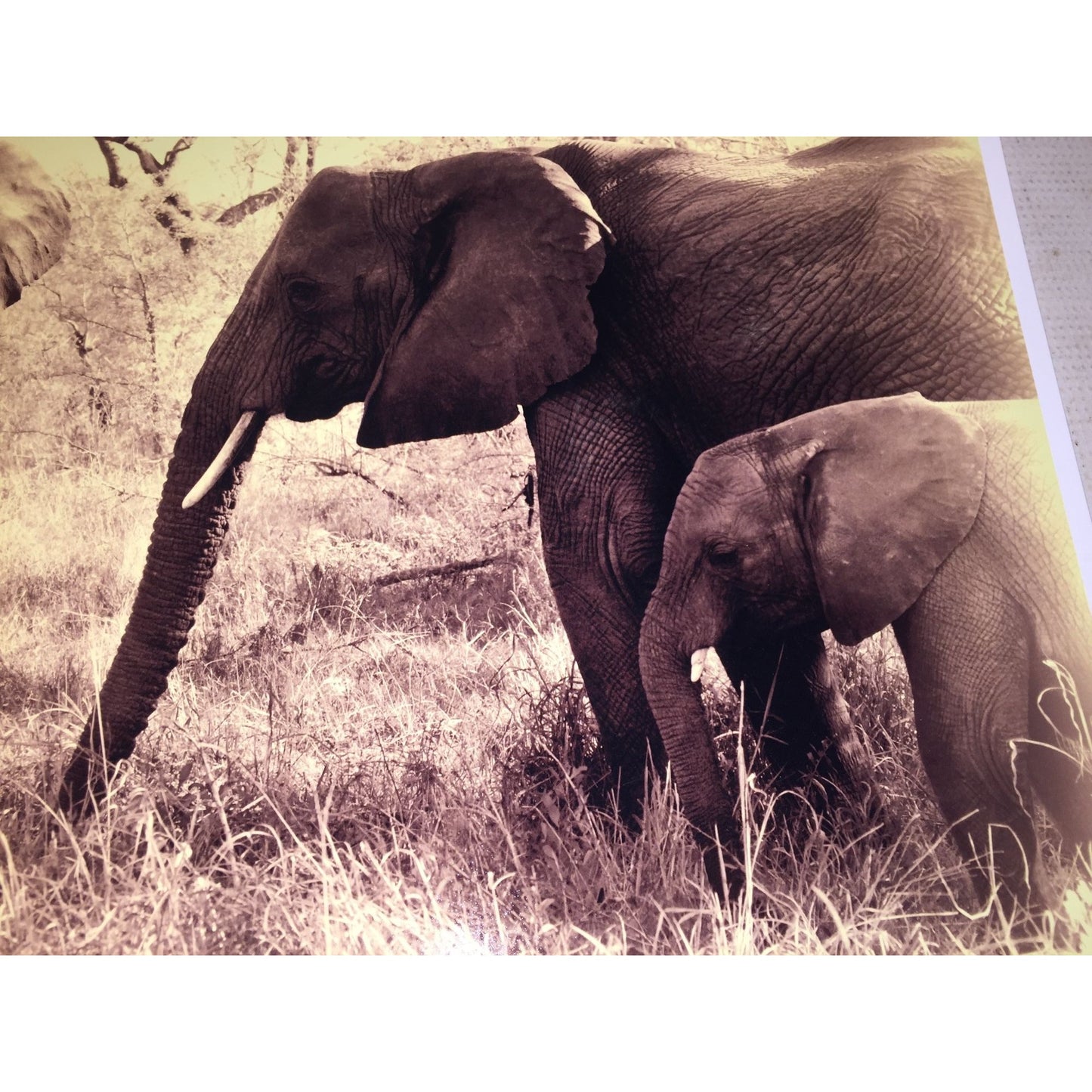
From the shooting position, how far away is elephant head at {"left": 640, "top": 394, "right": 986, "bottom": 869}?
251cm

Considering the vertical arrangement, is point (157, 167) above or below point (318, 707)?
above

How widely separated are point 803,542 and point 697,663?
387mm

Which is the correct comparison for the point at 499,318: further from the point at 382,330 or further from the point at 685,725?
the point at 685,725

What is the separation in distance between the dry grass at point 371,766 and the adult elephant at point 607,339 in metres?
0.10

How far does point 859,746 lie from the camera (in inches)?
109

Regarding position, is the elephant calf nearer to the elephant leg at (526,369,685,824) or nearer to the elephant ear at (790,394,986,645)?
the elephant ear at (790,394,986,645)

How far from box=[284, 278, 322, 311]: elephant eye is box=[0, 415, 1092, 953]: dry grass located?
33cm

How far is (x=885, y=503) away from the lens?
2.52 m

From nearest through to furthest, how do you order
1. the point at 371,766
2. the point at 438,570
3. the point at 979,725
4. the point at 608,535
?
the point at 979,725
the point at 371,766
the point at 608,535
the point at 438,570

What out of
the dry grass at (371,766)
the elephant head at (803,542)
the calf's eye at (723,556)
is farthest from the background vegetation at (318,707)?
the calf's eye at (723,556)

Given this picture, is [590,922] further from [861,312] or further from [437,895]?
[861,312]

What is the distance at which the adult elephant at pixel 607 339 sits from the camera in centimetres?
280

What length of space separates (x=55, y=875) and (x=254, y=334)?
151cm

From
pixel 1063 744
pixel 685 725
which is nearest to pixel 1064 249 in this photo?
pixel 1063 744
